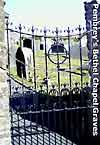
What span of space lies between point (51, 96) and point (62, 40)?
1.50 metres

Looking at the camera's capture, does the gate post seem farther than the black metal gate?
No

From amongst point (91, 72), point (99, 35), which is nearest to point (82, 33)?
point (99, 35)

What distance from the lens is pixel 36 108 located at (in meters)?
6.65

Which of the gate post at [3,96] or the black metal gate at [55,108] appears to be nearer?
the gate post at [3,96]

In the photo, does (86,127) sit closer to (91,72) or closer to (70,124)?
(70,124)

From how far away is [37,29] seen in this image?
6.48 m

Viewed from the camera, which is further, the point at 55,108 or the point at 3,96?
the point at 55,108

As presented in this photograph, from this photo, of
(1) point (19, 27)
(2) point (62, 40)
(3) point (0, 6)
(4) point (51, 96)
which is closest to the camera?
(3) point (0, 6)

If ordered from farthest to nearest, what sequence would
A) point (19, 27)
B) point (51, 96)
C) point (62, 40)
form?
point (51, 96) < point (62, 40) < point (19, 27)

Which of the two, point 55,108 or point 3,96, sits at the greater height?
point 3,96

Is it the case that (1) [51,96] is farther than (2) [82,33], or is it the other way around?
(1) [51,96]

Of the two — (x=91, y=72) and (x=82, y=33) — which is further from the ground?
(x=82, y=33)

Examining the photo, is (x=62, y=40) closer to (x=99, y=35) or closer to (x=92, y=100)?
(x=99, y=35)

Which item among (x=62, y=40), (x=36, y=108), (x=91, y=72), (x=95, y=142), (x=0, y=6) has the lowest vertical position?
(x=95, y=142)
